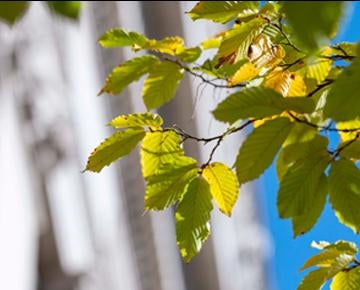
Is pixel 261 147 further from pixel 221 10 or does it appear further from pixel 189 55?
pixel 189 55

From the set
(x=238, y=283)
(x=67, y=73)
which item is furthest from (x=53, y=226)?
(x=238, y=283)

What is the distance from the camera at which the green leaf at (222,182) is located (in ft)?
3.56

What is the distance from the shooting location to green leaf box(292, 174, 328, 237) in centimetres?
94

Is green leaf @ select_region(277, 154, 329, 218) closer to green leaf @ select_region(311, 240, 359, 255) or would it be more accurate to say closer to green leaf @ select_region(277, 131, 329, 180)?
green leaf @ select_region(277, 131, 329, 180)

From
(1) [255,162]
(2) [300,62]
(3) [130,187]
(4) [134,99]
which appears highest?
(4) [134,99]

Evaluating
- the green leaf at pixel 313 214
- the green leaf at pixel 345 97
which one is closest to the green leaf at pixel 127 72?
the green leaf at pixel 313 214

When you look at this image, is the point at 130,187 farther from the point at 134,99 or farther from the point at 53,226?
the point at 53,226

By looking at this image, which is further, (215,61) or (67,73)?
(67,73)

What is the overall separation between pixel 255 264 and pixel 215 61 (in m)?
7.90

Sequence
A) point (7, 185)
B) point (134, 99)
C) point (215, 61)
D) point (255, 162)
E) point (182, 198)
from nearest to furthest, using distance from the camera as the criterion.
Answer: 1. point (255, 162)
2. point (182, 198)
3. point (215, 61)
4. point (7, 185)
5. point (134, 99)

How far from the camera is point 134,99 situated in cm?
733

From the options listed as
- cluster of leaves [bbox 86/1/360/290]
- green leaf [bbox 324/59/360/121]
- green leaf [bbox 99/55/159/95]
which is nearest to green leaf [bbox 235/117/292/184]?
cluster of leaves [bbox 86/1/360/290]

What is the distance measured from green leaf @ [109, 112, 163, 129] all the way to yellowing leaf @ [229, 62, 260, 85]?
0.31 ft

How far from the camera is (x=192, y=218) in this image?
1.05 meters
